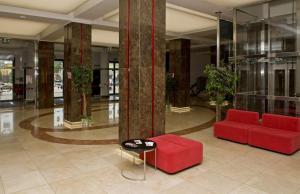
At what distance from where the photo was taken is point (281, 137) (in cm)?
560

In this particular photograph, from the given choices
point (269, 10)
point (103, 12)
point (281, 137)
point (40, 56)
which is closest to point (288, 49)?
point (269, 10)

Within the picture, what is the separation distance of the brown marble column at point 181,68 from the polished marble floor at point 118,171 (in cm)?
609

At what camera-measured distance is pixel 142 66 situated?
202 inches

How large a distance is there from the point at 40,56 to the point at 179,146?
Result: 11.6 meters

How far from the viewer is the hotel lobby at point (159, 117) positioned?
435 cm

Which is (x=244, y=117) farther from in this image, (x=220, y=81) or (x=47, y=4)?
(x=47, y=4)

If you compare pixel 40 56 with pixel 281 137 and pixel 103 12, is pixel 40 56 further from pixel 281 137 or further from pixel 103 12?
pixel 281 137

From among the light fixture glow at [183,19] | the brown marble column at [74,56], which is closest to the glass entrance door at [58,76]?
the brown marble column at [74,56]

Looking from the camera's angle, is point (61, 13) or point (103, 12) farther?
point (61, 13)

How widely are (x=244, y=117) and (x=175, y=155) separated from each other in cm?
343

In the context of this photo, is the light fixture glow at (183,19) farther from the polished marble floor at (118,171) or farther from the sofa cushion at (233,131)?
the polished marble floor at (118,171)

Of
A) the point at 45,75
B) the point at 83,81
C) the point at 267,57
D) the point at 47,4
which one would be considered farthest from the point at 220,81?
the point at 45,75

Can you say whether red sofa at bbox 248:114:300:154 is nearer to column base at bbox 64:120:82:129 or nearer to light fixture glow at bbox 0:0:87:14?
column base at bbox 64:120:82:129

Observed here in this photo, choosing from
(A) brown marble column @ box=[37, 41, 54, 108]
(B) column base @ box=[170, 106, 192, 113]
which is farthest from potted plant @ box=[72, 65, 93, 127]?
(A) brown marble column @ box=[37, 41, 54, 108]
